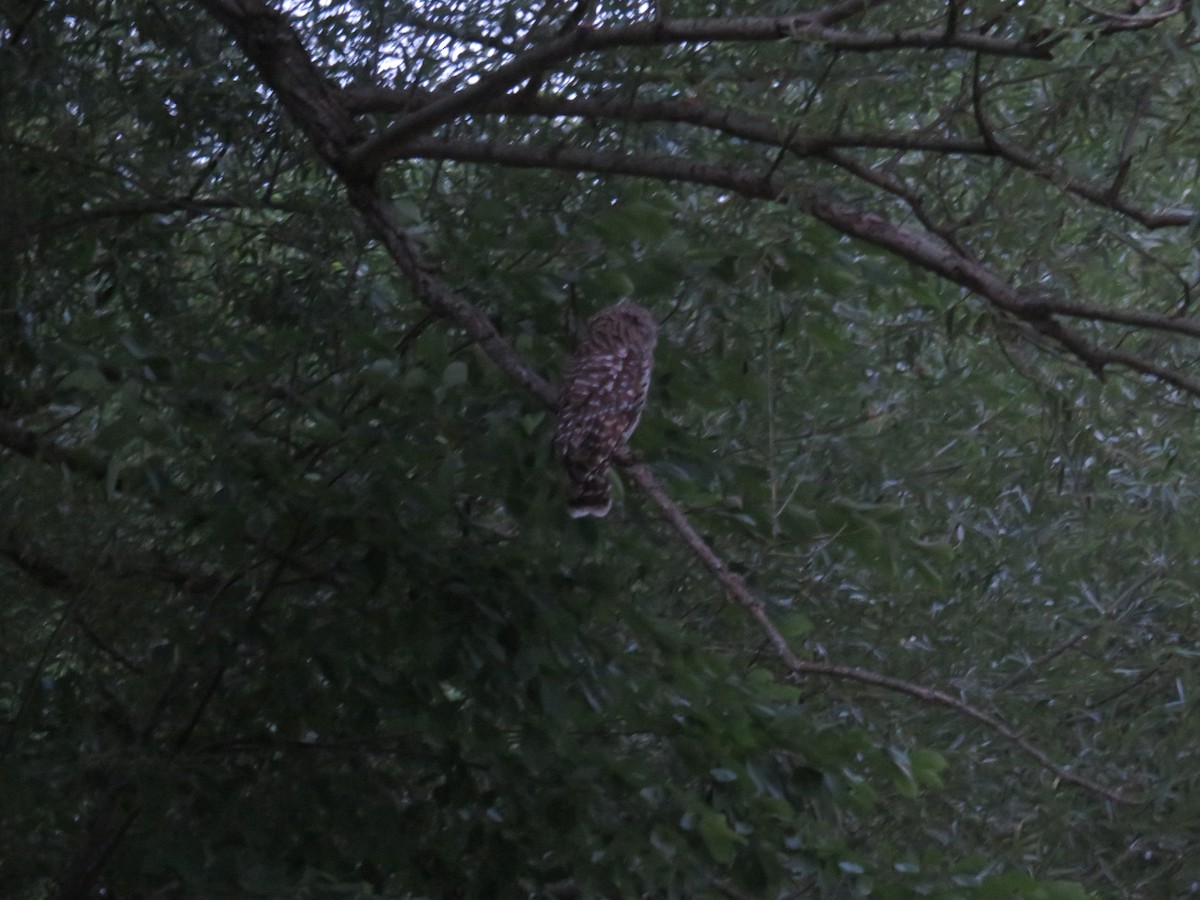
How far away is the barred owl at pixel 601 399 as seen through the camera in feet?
9.02

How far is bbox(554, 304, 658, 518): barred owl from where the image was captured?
2.75 metres

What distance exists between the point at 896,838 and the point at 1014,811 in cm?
36

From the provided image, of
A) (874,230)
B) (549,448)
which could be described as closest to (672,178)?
(874,230)

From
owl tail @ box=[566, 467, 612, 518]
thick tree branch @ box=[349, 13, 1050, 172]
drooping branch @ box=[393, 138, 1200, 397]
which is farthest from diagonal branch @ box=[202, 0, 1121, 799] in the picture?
thick tree branch @ box=[349, 13, 1050, 172]

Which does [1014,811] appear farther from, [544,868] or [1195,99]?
[1195,99]

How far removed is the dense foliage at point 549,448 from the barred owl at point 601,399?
5cm

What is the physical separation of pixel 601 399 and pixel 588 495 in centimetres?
23

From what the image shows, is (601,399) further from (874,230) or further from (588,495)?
(874,230)

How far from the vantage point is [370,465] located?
111 inches

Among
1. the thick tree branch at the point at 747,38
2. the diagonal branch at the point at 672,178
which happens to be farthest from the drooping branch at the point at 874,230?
the thick tree branch at the point at 747,38

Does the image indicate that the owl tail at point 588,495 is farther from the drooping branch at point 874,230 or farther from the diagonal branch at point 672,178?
the drooping branch at point 874,230

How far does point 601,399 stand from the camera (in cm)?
287

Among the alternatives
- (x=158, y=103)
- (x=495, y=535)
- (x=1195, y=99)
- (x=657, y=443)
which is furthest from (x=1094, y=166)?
(x=158, y=103)

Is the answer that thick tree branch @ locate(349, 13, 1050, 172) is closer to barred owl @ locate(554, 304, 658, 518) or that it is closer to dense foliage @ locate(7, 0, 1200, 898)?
dense foliage @ locate(7, 0, 1200, 898)
